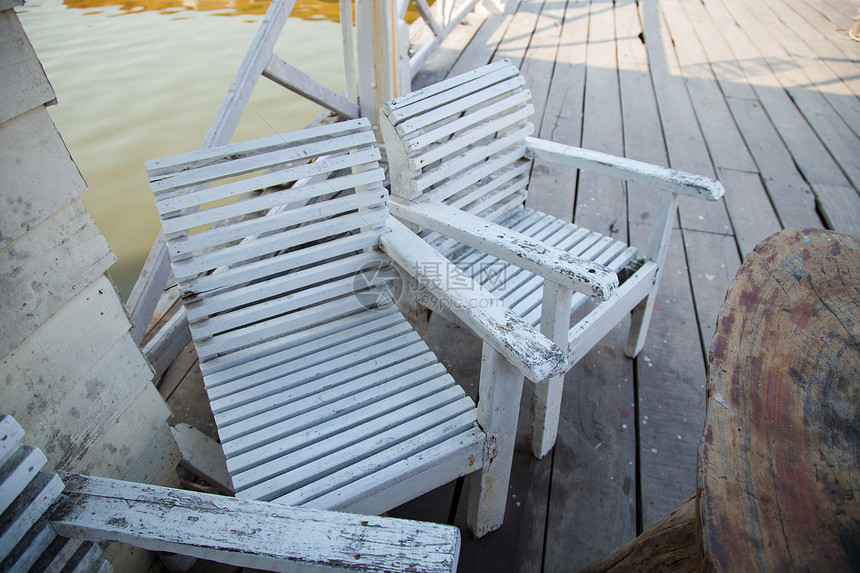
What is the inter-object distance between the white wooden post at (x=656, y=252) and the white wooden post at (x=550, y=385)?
455mm

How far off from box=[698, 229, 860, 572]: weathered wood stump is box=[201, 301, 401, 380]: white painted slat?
84 centimetres

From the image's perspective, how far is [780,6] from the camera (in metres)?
4.87

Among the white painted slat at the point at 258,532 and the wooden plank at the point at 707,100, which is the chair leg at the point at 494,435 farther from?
the wooden plank at the point at 707,100

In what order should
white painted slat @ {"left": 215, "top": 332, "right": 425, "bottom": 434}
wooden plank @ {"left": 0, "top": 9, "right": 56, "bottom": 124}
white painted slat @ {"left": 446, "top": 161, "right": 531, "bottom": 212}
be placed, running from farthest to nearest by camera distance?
white painted slat @ {"left": 446, "top": 161, "right": 531, "bottom": 212} < white painted slat @ {"left": 215, "top": 332, "right": 425, "bottom": 434} < wooden plank @ {"left": 0, "top": 9, "right": 56, "bottom": 124}

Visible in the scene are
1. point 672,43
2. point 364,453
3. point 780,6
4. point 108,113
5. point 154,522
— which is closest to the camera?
point 154,522

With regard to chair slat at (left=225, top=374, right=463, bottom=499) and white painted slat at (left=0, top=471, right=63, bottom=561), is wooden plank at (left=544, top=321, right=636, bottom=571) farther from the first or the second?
white painted slat at (left=0, top=471, right=63, bottom=561)

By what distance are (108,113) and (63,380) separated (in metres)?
3.27

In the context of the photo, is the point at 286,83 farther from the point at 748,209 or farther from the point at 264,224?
the point at 748,209

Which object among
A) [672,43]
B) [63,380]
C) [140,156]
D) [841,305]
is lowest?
[140,156]

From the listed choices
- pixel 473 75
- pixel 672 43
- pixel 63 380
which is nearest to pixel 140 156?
pixel 473 75

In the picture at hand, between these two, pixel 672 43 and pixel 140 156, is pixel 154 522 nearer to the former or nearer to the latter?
pixel 140 156

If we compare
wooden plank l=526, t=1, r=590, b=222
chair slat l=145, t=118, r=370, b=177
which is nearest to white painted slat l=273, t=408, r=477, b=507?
chair slat l=145, t=118, r=370, b=177

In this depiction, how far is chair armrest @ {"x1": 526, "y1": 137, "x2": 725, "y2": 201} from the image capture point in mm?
1359

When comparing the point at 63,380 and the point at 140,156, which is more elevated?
the point at 63,380
